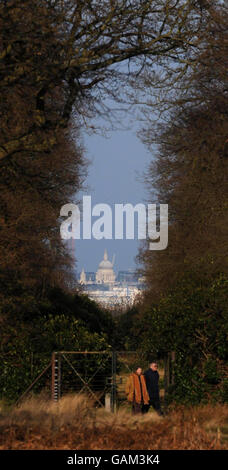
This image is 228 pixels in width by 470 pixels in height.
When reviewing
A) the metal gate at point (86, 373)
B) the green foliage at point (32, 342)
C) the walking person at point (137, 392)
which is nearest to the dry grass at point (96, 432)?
the walking person at point (137, 392)

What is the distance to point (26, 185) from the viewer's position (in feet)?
70.8

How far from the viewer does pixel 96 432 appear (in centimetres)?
1429

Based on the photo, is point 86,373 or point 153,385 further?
point 86,373

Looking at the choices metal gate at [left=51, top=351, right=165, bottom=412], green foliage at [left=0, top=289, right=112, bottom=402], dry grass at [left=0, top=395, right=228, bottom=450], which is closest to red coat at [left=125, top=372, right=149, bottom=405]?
metal gate at [left=51, top=351, right=165, bottom=412]

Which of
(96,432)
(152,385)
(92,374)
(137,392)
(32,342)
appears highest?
(32,342)

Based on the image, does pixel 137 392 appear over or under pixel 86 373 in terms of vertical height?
under

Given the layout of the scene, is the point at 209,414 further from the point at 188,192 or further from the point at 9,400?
the point at 188,192

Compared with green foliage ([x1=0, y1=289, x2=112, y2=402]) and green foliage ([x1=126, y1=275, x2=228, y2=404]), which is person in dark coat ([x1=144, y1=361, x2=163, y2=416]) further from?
green foliage ([x1=0, y1=289, x2=112, y2=402])

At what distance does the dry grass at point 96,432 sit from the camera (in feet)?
43.6

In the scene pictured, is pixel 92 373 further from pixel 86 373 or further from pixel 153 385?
pixel 153 385

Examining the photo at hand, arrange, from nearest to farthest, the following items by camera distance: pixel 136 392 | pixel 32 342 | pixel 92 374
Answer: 1. pixel 136 392
2. pixel 32 342
3. pixel 92 374

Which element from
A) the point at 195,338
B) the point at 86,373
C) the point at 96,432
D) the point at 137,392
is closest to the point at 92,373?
the point at 86,373

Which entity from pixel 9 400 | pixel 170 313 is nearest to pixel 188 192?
pixel 170 313

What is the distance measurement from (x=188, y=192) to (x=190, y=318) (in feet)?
33.8
